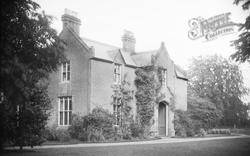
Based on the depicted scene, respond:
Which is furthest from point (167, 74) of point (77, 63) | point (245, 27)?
point (245, 27)

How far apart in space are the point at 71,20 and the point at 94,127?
10636 mm

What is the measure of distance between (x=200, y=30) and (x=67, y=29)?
1534cm

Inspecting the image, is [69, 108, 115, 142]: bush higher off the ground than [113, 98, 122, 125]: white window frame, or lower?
lower

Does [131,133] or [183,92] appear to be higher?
[183,92]

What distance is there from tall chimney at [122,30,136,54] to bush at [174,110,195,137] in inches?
345

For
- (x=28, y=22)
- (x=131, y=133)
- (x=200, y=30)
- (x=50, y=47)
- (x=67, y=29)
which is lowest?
(x=131, y=133)

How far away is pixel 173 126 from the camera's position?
110 feet

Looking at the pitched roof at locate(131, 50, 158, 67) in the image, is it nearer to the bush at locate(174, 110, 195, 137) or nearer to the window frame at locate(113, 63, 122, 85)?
the window frame at locate(113, 63, 122, 85)

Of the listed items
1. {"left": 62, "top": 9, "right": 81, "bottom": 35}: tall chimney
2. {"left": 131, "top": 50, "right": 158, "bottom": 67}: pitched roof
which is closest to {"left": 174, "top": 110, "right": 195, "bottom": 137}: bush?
{"left": 131, "top": 50, "right": 158, "bottom": 67}: pitched roof

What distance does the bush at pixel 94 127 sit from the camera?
78.8 feet

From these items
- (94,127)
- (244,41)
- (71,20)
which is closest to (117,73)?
(71,20)

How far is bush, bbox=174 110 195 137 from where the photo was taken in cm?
3353

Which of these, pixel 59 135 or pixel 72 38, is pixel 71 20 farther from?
pixel 59 135

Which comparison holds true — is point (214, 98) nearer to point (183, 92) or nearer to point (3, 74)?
point (183, 92)
